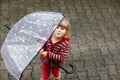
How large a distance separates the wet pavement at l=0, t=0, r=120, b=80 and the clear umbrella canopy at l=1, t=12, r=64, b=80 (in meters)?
1.46

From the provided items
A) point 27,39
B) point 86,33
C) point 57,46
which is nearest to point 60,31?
point 57,46

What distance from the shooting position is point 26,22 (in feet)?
13.9

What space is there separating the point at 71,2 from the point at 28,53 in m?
4.92

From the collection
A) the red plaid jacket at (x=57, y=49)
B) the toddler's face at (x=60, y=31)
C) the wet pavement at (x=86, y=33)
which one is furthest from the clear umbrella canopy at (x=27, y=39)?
the wet pavement at (x=86, y=33)

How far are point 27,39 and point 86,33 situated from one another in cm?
317

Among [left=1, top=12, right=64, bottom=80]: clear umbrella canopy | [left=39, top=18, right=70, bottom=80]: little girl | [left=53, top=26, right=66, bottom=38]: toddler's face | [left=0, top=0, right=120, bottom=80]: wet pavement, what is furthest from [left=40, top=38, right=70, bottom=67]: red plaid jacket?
[left=0, top=0, right=120, bottom=80]: wet pavement

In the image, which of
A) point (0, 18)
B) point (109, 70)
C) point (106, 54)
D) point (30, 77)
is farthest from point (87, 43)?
point (0, 18)

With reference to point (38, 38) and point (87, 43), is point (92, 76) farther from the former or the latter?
point (38, 38)

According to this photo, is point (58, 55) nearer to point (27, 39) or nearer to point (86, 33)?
point (27, 39)

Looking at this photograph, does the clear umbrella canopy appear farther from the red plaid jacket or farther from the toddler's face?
the red plaid jacket

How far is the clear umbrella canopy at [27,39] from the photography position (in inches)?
157

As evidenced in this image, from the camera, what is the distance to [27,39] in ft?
13.4

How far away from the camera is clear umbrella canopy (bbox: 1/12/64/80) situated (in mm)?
3986

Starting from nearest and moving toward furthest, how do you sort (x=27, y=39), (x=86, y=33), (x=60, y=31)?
(x=27, y=39) < (x=60, y=31) < (x=86, y=33)
